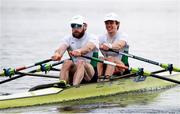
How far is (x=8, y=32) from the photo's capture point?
41.2 m

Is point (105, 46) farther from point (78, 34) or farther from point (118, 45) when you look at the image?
point (78, 34)

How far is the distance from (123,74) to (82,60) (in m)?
2.08

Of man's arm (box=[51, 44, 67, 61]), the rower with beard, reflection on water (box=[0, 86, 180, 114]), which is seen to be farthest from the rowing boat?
man's arm (box=[51, 44, 67, 61])

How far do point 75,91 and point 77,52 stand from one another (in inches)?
35.4

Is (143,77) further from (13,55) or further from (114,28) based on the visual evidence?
(13,55)

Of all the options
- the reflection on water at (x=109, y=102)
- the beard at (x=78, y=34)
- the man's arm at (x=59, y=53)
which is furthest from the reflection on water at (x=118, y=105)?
the beard at (x=78, y=34)

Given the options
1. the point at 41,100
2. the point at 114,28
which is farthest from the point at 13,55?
the point at 41,100

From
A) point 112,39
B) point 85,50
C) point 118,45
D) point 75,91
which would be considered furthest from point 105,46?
point 75,91

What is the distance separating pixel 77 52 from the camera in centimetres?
1630

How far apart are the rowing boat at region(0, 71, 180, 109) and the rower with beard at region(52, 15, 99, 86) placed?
230mm

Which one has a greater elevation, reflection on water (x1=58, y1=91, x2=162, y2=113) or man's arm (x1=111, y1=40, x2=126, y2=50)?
man's arm (x1=111, y1=40, x2=126, y2=50)

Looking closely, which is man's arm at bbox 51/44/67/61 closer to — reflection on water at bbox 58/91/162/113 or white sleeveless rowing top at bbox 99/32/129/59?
reflection on water at bbox 58/91/162/113

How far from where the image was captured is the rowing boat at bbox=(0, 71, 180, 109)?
1542cm

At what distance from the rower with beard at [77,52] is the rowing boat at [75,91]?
23 cm
